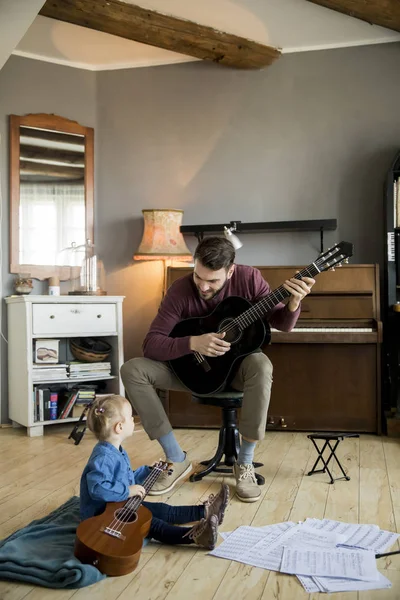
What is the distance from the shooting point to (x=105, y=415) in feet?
7.15

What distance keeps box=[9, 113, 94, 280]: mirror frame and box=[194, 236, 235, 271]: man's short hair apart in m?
1.92

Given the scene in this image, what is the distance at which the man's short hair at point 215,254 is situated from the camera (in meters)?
2.71

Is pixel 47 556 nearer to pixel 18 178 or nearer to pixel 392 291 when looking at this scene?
pixel 392 291

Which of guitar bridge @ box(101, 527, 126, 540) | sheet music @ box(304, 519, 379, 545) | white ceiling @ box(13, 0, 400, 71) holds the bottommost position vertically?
sheet music @ box(304, 519, 379, 545)

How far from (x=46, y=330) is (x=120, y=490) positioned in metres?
2.03

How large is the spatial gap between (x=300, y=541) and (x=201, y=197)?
284cm

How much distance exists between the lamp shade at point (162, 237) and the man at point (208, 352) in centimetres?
130

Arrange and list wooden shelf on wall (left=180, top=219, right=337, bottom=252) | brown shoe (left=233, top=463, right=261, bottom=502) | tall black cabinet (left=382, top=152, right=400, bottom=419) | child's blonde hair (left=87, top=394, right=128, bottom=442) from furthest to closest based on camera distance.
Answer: wooden shelf on wall (left=180, top=219, right=337, bottom=252)
tall black cabinet (left=382, top=152, right=400, bottom=419)
brown shoe (left=233, top=463, right=261, bottom=502)
child's blonde hair (left=87, top=394, right=128, bottom=442)

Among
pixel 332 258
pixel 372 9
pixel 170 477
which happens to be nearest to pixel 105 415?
pixel 170 477

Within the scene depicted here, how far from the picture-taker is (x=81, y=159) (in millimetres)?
4570

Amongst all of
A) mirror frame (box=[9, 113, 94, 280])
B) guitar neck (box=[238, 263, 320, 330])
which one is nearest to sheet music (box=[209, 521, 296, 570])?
guitar neck (box=[238, 263, 320, 330])

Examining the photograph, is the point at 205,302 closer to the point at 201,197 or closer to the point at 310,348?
the point at 310,348

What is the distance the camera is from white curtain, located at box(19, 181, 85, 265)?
437 cm

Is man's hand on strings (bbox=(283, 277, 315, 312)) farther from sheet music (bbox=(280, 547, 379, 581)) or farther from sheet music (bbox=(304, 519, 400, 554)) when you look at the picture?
sheet music (bbox=(280, 547, 379, 581))
